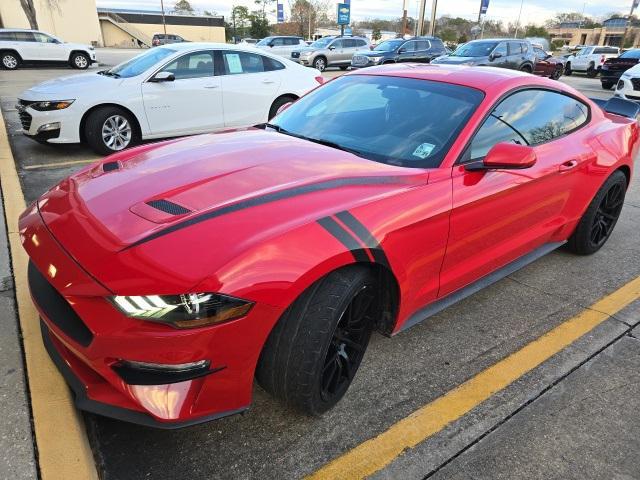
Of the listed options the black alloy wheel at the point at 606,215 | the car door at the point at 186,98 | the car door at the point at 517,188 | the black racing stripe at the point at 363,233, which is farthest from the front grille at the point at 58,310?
the car door at the point at 186,98

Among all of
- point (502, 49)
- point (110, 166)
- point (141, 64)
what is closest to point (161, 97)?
point (141, 64)

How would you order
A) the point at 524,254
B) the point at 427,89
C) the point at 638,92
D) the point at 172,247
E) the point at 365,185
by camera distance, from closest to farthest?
the point at 172,247 < the point at 365,185 < the point at 427,89 < the point at 524,254 < the point at 638,92

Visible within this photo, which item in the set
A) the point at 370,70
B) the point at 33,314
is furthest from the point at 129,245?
the point at 370,70

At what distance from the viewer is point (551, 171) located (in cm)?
315

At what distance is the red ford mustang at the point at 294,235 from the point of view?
1736 mm

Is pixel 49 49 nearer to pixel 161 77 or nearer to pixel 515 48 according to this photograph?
pixel 161 77

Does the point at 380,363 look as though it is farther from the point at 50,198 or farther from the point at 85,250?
the point at 50,198

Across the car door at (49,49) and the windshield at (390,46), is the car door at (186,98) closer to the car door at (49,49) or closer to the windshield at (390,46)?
the windshield at (390,46)

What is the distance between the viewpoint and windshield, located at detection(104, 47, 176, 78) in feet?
22.1

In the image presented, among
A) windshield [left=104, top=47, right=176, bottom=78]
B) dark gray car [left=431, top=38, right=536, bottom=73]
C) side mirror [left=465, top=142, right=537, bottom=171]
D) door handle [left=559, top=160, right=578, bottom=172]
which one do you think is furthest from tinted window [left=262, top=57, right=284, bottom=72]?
dark gray car [left=431, top=38, right=536, bottom=73]

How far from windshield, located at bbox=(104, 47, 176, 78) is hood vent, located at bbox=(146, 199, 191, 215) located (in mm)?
5339

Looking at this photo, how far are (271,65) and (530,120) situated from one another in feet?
17.8

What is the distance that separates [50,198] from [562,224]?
3.28 meters

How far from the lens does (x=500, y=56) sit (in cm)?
1691
